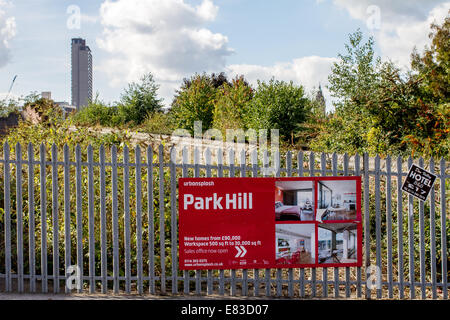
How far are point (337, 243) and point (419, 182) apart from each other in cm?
133

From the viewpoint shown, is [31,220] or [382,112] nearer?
[31,220]

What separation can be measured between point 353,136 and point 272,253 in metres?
7.75

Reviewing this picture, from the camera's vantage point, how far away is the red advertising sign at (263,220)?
595 cm

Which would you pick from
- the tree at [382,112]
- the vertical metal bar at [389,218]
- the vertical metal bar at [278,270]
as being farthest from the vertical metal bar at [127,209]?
the tree at [382,112]

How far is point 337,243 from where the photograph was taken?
6.04 m

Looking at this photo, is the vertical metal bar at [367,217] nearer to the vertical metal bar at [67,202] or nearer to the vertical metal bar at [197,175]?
the vertical metal bar at [197,175]

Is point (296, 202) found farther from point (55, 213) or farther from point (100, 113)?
point (100, 113)

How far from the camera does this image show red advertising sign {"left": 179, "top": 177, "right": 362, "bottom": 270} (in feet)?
19.5

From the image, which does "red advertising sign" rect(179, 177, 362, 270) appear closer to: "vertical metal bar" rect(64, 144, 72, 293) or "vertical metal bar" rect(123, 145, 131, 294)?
"vertical metal bar" rect(123, 145, 131, 294)

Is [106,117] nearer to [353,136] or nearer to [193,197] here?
[353,136]

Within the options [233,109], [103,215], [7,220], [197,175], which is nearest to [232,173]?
[197,175]

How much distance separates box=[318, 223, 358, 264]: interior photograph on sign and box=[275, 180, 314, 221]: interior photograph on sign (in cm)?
28

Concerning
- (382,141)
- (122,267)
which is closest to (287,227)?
(122,267)

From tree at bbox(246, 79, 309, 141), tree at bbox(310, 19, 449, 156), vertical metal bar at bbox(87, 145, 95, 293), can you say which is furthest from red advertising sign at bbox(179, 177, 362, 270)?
tree at bbox(246, 79, 309, 141)
